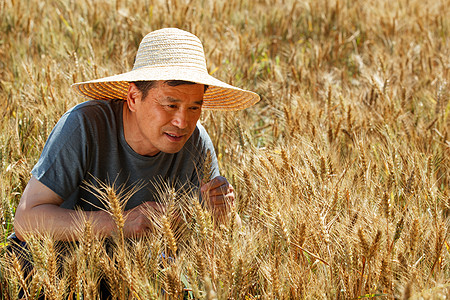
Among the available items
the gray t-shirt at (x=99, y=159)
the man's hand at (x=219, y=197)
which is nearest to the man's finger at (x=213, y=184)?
the man's hand at (x=219, y=197)

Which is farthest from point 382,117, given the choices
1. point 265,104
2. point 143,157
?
point 143,157

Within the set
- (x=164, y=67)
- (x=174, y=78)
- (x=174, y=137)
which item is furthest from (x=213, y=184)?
(x=164, y=67)

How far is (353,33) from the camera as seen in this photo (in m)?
5.52

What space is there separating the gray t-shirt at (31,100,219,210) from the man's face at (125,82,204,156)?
152mm

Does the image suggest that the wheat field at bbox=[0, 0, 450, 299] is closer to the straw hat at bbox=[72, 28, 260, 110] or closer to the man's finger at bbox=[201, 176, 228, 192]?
the man's finger at bbox=[201, 176, 228, 192]

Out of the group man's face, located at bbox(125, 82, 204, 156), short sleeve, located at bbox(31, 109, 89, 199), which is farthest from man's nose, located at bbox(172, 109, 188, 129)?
short sleeve, located at bbox(31, 109, 89, 199)

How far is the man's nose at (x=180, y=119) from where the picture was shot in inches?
84.0

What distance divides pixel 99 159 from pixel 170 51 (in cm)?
56

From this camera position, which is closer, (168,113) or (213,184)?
(213,184)

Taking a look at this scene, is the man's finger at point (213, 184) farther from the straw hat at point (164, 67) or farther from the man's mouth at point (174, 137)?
the straw hat at point (164, 67)

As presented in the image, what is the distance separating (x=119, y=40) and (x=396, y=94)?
2402mm

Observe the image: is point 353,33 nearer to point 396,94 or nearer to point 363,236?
point 396,94

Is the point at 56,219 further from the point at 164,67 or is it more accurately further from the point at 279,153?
the point at 279,153

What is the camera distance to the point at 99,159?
227 cm
